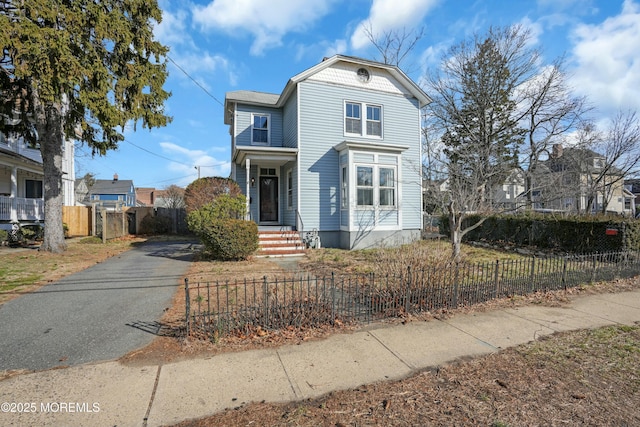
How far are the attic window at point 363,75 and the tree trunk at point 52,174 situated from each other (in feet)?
37.5

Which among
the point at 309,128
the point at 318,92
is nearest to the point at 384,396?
the point at 309,128

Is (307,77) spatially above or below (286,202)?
above

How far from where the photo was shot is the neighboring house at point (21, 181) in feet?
49.1

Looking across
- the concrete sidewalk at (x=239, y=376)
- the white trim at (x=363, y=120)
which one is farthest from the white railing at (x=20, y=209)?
the concrete sidewalk at (x=239, y=376)

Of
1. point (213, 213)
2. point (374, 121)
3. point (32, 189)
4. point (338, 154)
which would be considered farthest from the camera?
point (32, 189)

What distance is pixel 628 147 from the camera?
16.1m

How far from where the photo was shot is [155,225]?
19.7 m

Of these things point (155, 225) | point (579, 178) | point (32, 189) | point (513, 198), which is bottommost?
point (155, 225)

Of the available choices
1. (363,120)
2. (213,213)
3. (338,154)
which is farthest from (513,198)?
(213,213)

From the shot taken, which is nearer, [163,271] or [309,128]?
[163,271]

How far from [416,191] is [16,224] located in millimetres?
18756

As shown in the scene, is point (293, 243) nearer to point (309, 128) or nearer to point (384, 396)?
point (309, 128)

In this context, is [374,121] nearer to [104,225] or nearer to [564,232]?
[564,232]

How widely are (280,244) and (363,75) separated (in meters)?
8.33
